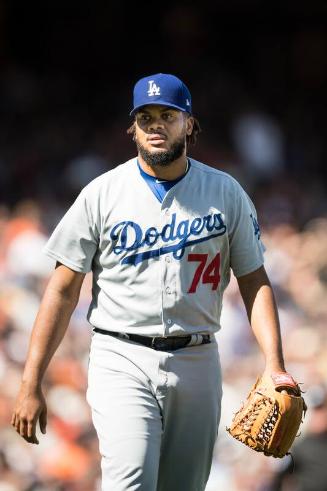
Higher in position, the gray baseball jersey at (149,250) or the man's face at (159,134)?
the man's face at (159,134)

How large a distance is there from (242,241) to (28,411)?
2.99 feet

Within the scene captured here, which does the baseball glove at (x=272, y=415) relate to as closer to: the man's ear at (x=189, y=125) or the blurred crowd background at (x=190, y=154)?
the man's ear at (x=189, y=125)

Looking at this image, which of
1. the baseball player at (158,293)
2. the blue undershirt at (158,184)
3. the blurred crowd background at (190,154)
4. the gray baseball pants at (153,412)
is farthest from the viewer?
the blurred crowd background at (190,154)

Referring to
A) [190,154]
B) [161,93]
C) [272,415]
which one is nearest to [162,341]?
[272,415]

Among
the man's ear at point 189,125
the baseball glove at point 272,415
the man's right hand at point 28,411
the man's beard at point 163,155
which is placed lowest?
the man's right hand at point 28,411

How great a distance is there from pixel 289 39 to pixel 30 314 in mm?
2827

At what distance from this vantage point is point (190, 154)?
7.02 metres

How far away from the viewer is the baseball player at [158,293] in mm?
3406

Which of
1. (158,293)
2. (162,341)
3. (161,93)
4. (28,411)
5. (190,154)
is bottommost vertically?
(28,411)

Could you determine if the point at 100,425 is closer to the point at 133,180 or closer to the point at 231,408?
the point at 133,180

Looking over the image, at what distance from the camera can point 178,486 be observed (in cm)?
351

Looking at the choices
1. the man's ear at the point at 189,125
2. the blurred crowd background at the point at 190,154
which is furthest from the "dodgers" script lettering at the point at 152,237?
the blurred crowd background at the point at 190,154

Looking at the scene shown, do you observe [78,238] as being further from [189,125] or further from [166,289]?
[189,125]

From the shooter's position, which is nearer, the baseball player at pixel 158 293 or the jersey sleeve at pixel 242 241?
the baseball player at pixel 158 293
